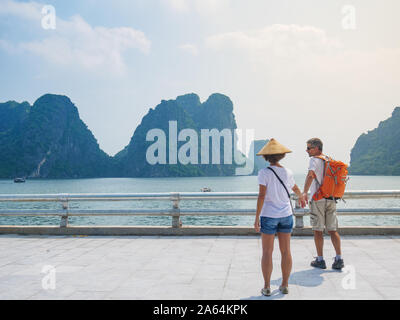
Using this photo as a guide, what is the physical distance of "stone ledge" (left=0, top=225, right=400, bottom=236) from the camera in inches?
321

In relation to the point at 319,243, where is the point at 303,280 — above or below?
below

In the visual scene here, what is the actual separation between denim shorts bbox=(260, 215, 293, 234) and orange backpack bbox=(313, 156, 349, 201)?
1485 millimetres

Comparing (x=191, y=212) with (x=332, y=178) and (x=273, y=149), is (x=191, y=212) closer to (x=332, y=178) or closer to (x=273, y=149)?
(x=332, y=178)

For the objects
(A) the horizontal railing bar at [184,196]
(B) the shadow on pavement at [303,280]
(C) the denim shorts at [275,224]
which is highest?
(C) the denim shorts at [275,224]

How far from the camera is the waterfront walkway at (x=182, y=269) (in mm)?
4457

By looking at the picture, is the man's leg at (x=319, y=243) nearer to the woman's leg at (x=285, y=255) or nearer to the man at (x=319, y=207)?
the man at (x=319, y=207)

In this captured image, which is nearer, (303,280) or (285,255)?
(285,255)

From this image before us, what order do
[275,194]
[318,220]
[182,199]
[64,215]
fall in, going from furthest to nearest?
[64,215] < [182,199] < [318,220] < [275,194]

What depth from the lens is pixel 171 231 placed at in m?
8.62

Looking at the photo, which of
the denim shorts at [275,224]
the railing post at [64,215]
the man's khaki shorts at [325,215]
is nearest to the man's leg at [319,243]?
the man's khaki shorts at [325,215]

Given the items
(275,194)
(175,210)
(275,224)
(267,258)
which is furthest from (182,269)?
(175,210)

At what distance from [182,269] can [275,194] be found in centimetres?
216
